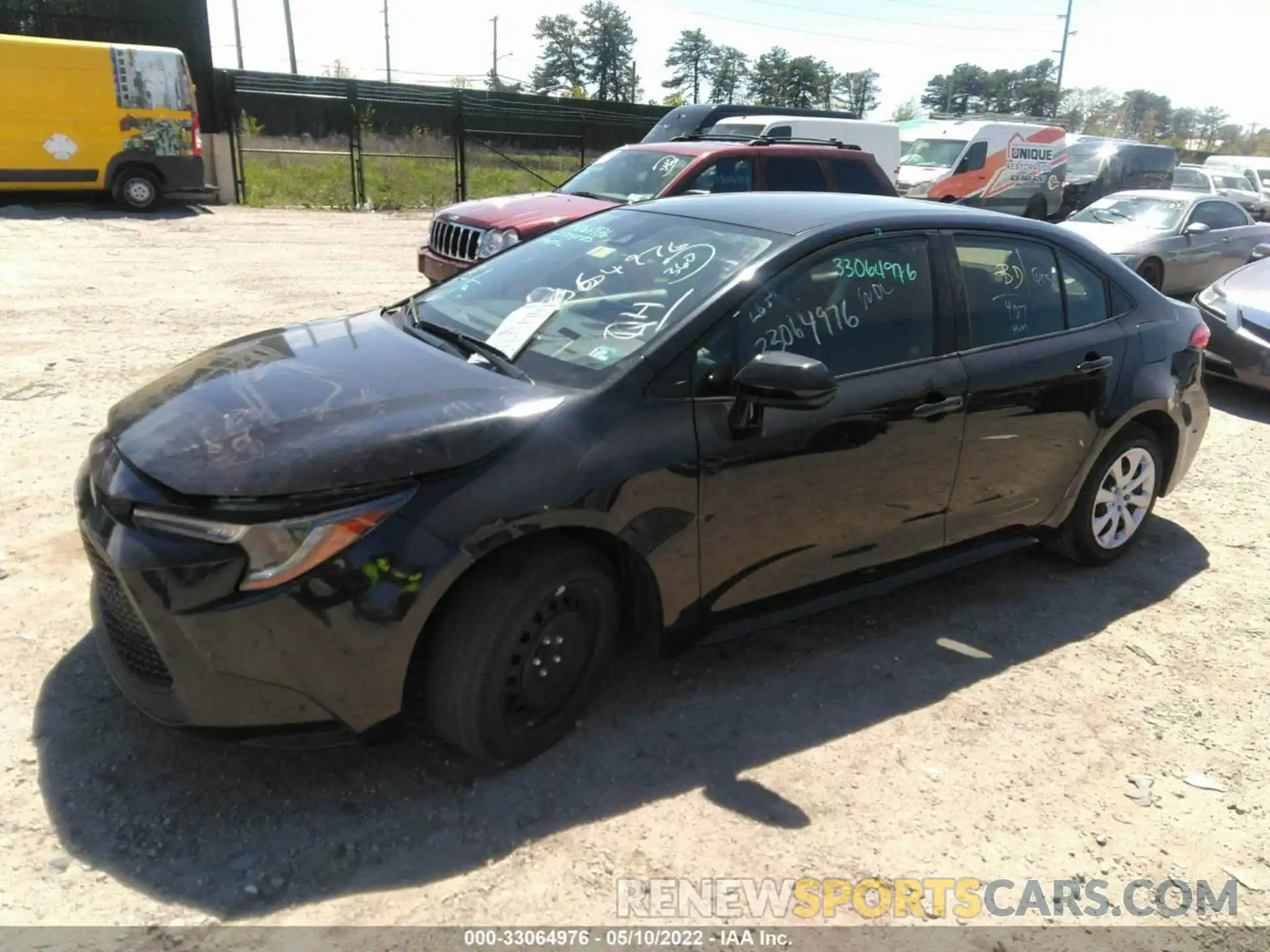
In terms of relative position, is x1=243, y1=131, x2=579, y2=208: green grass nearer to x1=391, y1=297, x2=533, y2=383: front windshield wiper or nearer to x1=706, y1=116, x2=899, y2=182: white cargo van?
x1=706, y1=116, x2=899, y2=182: white cargo van

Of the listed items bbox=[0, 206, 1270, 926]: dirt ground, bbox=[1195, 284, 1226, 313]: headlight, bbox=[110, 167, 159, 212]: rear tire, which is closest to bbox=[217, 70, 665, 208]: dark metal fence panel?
bbox=[110, 167, 159, 212]: rear tire

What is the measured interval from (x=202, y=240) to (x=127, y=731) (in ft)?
40.7

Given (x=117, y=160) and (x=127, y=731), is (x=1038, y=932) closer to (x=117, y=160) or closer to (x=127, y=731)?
(x=127, y=731)

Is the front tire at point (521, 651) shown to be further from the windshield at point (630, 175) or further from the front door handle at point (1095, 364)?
the windshield at point (630, 175)

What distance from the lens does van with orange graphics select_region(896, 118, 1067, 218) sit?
1773 centimetres

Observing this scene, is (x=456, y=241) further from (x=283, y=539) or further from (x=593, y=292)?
(x=283, y=539)

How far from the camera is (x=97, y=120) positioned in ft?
50.8

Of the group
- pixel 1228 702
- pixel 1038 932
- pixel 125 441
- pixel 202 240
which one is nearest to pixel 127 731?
pixel 125 441

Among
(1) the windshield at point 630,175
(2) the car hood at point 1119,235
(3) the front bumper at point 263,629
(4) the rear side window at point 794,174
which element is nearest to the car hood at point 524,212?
(1) the windshield at point 630,175

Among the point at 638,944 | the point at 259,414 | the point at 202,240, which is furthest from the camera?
the point at 202,240

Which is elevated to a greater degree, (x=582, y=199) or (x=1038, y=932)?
(x=582, y=199)

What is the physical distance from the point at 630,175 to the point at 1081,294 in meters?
6.25

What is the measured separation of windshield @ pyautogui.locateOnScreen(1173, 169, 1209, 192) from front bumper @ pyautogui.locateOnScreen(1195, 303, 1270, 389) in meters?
16.3

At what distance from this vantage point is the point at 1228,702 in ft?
11.7
